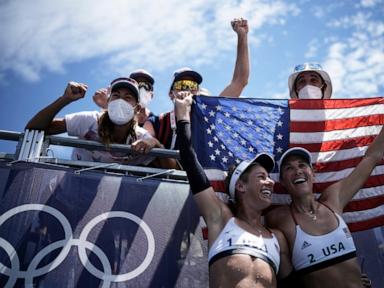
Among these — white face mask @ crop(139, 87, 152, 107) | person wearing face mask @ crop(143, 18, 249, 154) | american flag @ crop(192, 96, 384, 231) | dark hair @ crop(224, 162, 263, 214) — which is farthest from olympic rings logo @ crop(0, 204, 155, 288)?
white face mask @ crop(139, 87, 152, 107)

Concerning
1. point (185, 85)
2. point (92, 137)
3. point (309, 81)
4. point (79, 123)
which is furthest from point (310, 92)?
point (79, 123)

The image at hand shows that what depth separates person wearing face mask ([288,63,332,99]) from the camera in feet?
13.2

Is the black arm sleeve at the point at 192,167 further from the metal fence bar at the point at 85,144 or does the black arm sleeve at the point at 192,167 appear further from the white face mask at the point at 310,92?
the white face mask at the point at 310,92

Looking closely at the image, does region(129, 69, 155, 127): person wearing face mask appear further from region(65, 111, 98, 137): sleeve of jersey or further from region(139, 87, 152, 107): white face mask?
region(65, 111, 98, 137): sleeve of jersey

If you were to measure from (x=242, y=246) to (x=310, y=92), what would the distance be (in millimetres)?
2407

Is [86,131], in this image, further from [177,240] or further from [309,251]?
[309,251]

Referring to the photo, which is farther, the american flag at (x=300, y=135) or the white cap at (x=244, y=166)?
the american flag at (x=300, y=135)

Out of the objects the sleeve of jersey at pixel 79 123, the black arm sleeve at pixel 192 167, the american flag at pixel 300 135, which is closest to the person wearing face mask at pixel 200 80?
the american flag at pixel 300 135

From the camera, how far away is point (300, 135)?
359 cm

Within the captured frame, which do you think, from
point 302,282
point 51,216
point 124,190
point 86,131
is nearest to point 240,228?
point 302,282

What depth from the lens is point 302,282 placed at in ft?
8.77

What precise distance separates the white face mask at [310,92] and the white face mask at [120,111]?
7.14 ft

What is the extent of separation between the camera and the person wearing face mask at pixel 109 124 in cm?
317

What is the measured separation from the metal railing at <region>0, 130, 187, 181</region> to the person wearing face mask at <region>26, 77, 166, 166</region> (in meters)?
0.09
